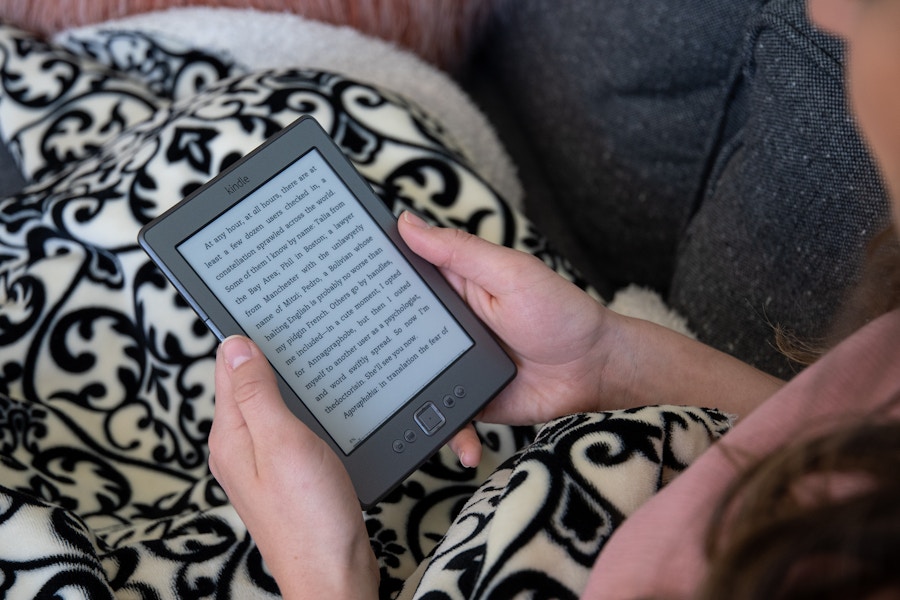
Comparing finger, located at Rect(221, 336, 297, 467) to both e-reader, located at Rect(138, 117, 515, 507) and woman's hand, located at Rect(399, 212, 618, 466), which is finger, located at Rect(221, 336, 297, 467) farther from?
woman's hand, located at Rect(399, 212, 618, 466)

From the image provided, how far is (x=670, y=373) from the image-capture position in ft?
1.80

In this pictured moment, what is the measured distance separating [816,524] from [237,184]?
1.24ft

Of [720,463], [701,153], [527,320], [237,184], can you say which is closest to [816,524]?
[720,463]

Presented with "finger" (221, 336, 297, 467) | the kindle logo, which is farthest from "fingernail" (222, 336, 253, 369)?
the kindle logo

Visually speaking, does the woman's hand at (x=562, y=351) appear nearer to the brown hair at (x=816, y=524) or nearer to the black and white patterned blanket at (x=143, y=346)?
the black and white patterned blanket at (x=143, y=346)

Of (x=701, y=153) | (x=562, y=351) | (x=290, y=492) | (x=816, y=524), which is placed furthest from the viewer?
(x=701, y=153)

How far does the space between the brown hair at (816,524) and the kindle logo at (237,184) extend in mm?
342

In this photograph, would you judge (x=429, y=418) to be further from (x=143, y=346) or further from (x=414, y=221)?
(x=143, y=346)

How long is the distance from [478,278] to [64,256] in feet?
1.14

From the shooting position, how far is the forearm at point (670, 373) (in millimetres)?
534

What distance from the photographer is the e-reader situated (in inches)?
19.0

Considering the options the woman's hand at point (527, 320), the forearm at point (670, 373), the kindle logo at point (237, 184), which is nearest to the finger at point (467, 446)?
the woman's hand at point (527, 320)

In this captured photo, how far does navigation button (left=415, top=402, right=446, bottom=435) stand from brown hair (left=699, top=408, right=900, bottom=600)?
22cm

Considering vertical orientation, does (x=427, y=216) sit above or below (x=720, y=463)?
above
